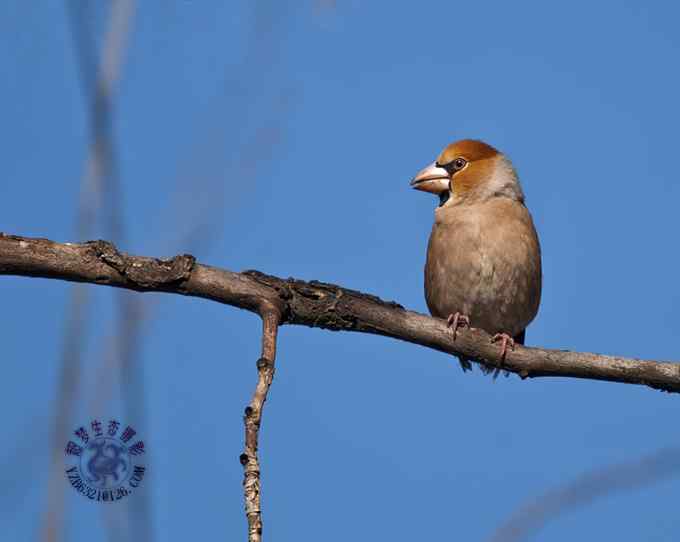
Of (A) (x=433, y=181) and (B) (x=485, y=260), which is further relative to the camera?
(A) (x=433, y=181)

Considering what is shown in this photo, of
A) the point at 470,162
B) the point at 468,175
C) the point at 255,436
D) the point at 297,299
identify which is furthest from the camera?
the point at 470,162


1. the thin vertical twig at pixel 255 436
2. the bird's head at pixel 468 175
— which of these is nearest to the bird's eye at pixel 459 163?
the bird's head at pixel 468 175

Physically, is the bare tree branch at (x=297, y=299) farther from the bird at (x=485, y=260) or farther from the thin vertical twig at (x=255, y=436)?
the bird at (x=485, y=260)

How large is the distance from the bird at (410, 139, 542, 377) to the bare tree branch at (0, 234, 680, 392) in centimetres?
119

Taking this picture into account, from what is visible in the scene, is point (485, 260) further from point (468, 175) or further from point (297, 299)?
point (297, 299)

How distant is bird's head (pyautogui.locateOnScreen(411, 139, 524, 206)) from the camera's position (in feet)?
18.7

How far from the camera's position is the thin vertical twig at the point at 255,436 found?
6.78 ft

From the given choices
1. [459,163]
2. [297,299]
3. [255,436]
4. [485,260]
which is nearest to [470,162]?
[459,163]

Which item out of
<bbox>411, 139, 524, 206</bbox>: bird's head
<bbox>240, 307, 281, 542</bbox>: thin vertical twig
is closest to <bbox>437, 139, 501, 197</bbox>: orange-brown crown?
<bbox>411, 139, 524, 206</bbox>: bird's head

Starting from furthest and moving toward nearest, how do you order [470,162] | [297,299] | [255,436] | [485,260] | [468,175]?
[470,162] → [468,175] → [485,260] → [297,299] → [255,436]

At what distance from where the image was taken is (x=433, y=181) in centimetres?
587

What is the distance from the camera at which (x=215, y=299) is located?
2.94 meters

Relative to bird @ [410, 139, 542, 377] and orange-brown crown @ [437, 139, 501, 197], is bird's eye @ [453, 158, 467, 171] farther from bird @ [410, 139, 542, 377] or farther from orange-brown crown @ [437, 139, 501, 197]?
bird @ [410, 139, 542, 377]

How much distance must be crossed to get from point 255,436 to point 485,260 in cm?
317
